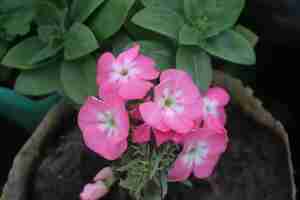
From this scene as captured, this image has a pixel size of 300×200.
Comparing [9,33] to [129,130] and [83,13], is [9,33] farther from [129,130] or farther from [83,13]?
[129,130]

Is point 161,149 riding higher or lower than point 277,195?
higher

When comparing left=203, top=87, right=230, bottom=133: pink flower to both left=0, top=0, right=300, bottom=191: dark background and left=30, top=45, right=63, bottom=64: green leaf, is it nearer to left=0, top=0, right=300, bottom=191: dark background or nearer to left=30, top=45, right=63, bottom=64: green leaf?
left=30, top=45, right=63, bottom=64: green leaf

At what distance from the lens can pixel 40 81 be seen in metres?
1.04

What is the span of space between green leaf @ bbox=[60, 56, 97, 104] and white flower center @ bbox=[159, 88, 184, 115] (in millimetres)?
208

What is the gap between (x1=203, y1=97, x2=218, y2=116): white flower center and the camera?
34.9 inches

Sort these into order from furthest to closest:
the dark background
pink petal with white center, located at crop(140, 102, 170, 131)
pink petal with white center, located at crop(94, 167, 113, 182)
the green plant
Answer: the dark background
the green plant
pink petal with white center, located at crop(94, 167, 113, 182)
pink petal with white center, located at crop(140, 102, 170, 131)

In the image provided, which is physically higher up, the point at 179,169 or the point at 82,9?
the point at 82,9

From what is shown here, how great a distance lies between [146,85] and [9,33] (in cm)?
40

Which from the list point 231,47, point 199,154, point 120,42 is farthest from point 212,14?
point 199,154

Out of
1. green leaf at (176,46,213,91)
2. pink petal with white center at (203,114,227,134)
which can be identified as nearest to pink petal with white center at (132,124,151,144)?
pink petal with white center at (203,114,227,134)

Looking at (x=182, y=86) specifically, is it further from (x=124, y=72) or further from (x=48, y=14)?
(x=48, y=14)

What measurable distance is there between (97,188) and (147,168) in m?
0.08

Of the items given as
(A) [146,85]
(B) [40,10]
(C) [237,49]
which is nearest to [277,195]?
(C) [237,49]

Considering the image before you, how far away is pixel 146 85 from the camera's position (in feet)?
2.64
